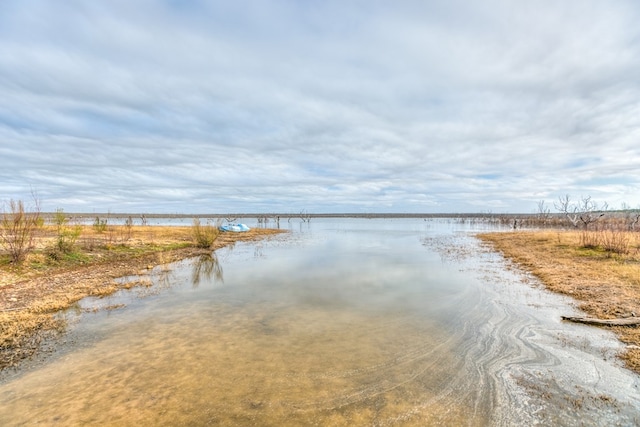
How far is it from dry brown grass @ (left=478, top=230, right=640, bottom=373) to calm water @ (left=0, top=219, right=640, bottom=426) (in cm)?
72

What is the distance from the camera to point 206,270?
55.4 ft

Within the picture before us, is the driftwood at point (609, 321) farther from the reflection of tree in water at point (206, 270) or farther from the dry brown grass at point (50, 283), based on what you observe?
the dry brown grass at point (50, 283)

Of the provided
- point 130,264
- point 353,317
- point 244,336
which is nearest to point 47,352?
point 244,336

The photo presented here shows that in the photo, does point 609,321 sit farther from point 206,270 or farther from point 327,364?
point 206,270

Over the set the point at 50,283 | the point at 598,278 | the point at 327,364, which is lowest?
the point at 327,364

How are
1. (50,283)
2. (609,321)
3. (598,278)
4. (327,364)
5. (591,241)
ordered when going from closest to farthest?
(327,364) < (609,321) < (50,283) < (598,278) < (591,241)

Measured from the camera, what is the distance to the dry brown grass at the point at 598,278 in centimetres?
843

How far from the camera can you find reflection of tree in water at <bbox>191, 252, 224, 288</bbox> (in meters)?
14.6

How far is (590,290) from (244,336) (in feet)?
39.5

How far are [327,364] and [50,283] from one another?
1225 centimetres

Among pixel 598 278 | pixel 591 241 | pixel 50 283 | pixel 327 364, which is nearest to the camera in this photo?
pixel 327 364

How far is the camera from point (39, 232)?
89.2 ft

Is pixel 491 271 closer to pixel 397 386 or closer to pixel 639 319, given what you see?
pixel 639 319

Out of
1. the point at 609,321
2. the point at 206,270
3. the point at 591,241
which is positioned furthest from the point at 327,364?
the point at 591,241
